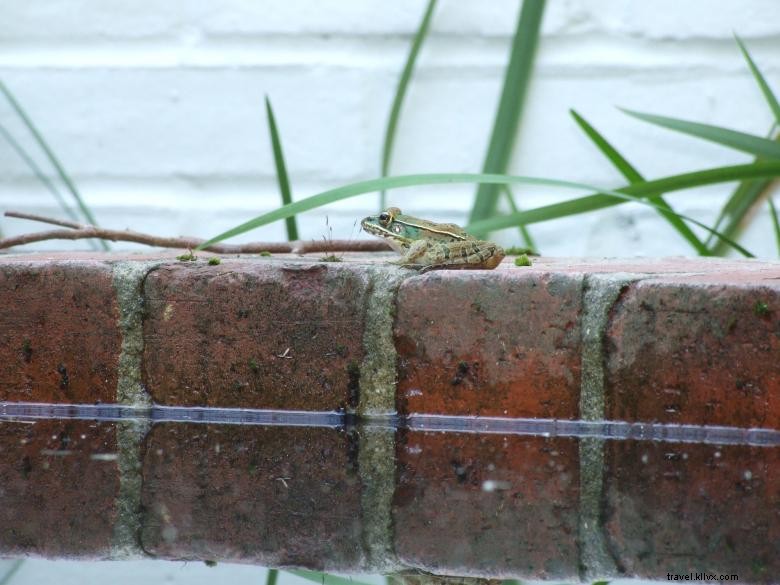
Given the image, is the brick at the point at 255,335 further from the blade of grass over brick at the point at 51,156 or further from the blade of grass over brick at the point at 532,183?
the blade of grass over brick at the point at 51,156

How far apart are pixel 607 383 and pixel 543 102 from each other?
52.3 inches

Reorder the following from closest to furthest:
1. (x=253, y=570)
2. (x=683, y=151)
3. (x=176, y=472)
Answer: (x=253, y=570)
(x=176, y=472)
(x=683, y=151)

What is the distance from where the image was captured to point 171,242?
190cm

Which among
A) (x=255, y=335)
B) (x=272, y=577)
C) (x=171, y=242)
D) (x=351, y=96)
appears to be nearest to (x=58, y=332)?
(x=255, y=335)

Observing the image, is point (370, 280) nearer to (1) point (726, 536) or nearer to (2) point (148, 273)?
(2) point (148, 273)

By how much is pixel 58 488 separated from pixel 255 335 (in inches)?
16.3

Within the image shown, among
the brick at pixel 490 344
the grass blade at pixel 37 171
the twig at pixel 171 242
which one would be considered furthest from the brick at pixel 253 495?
the grass blade at pixel 37 171

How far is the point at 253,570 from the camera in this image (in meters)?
0.83

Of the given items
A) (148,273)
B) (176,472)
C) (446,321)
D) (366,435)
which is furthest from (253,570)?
(148,273)

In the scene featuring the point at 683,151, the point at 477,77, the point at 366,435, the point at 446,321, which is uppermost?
the point at 477,77

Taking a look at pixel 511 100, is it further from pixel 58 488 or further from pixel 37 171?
pixel 58 488

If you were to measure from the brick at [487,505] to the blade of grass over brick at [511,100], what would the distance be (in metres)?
1.11

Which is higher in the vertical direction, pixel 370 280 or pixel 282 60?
pixel 282 60

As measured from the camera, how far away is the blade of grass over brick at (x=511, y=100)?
239 centimetres
